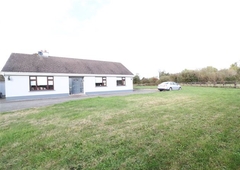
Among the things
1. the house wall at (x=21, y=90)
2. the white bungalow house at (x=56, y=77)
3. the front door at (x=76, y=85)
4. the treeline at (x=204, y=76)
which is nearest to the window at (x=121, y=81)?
the white bungalow house at (x=56, y=77)

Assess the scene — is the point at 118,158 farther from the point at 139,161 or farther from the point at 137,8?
the point at 137,8

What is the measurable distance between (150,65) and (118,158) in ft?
136

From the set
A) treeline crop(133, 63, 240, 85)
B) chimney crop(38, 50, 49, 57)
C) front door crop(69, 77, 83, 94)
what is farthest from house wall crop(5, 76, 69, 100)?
treeline crop(133, 63, 240, 85)

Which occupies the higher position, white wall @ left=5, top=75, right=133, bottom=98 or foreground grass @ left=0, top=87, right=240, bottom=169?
white wall @ left=5, top=75, right=133, bottom=98

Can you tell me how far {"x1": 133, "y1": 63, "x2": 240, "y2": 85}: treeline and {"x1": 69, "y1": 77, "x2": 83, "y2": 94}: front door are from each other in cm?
1908

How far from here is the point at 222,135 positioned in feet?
11.1

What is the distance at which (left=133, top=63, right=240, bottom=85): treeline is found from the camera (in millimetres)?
24656

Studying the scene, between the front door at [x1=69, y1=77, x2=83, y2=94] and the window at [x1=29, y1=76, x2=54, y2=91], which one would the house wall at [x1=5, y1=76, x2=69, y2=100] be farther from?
the front door at [x1=69, y1=77, x2=83, y2=94]

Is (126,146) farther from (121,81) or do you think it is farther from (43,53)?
(43,53)

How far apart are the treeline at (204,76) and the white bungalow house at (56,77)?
13177 millimetres

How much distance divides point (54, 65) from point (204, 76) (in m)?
28.0

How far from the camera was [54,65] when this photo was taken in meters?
16.7

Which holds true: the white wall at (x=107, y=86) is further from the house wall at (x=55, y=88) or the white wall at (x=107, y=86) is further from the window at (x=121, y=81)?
the window at (x=121, y=81)

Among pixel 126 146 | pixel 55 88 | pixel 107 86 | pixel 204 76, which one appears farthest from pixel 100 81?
pixel 204 76
